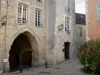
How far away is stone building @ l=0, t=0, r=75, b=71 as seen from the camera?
16469 mm

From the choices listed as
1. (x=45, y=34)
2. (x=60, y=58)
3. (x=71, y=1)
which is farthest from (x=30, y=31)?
(x=71, y=1)

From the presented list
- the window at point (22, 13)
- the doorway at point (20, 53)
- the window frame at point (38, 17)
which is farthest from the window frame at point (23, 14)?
the doorway at point (20, 53)

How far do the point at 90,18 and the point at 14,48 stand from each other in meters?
9.38

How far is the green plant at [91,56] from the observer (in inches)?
557

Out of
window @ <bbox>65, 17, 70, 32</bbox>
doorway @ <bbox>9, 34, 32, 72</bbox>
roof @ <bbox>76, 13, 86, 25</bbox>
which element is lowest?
doorway @ <bbox>9, 34, 32, 72</bbox>

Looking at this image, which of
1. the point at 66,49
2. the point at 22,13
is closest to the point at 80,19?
the point at 66,49

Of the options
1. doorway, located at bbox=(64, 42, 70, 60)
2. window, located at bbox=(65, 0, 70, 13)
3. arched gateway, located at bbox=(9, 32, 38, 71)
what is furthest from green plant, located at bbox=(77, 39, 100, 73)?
window, located at bbox=(65, 0, 70, 13)

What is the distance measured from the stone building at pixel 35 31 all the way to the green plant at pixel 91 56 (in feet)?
17.8

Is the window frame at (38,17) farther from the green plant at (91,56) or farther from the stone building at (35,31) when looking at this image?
the green plant at (91,56)

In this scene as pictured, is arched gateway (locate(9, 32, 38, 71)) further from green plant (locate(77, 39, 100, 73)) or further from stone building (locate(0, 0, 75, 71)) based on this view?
green plant (locate(77, 39, 100, 73))

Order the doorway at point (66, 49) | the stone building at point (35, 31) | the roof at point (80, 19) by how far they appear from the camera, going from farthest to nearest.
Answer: the roof at point (80, 19) < the doorway at point (66, 49) < the stone building at point (35, 31)

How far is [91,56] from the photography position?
1450 cm

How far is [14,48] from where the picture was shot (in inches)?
872

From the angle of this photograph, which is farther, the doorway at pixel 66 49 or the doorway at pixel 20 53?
the doorway at pixel 66 49
